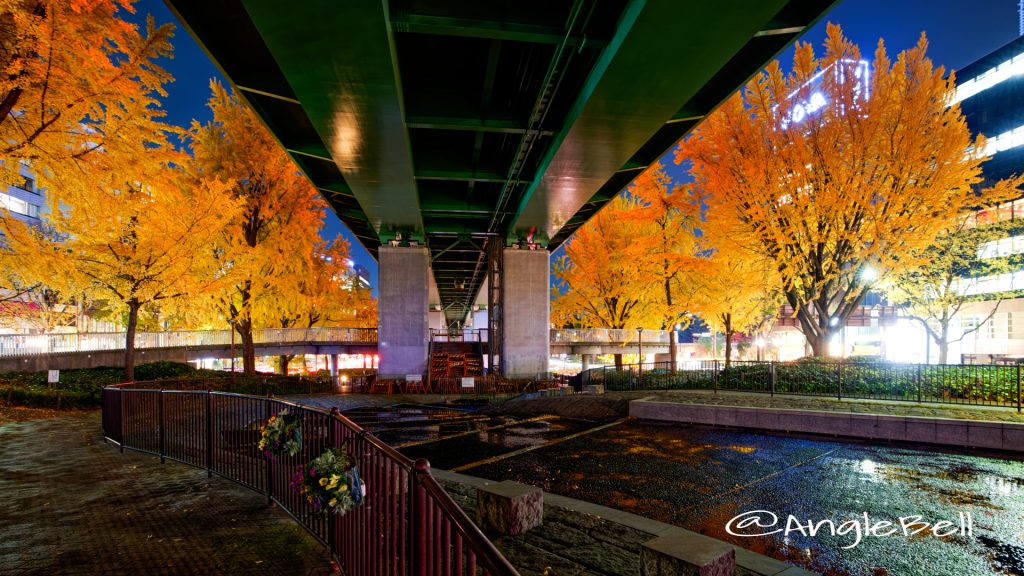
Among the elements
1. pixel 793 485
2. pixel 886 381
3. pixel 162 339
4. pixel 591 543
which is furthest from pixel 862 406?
pixel 162 339

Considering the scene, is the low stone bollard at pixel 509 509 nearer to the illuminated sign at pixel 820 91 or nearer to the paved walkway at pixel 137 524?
the paved walkway at pixel 137 524

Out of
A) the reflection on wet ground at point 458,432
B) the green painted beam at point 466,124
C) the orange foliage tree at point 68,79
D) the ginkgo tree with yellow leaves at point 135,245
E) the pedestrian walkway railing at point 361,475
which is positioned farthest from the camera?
the ginkgo tree with yellow leaves at point 135,245

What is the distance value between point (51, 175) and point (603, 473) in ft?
46.2

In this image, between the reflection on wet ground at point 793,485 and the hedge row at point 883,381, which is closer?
the reflection on wet ground at point 793,485

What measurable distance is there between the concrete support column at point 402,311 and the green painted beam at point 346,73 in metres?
10.2

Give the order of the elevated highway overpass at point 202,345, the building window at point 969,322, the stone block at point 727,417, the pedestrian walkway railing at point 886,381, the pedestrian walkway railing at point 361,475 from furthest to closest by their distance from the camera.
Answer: the building window at point 969,322 → the elevated highway overpass at point 202,345 → the pedestrian walkway railing at point 886,381 → the stone block at point 727,417 → the pedestrian walkway railing at point 361,475

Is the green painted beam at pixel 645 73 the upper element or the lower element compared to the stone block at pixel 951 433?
upper

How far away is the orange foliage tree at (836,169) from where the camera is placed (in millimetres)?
14727

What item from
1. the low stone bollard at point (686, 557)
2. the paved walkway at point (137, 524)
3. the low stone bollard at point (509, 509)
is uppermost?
the low stone bollard at point (686, 557)

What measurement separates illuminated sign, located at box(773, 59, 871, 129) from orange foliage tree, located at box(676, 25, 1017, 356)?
37mm

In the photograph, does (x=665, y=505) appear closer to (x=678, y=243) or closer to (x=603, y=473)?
(x=603, y=473)

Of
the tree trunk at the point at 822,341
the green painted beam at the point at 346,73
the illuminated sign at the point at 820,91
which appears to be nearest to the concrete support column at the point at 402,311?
the green painted beam at the point at 346,73

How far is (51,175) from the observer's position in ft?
36.4

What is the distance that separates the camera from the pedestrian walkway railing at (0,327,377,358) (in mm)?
20953
